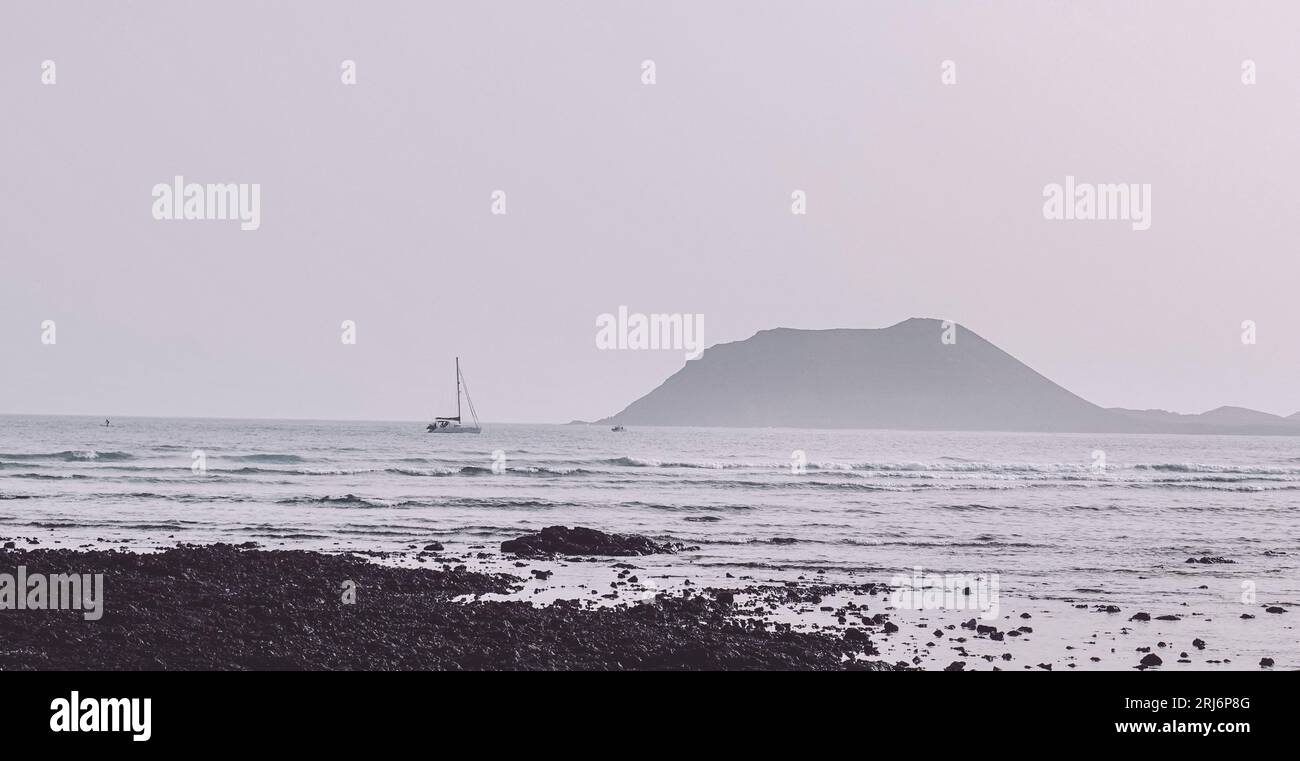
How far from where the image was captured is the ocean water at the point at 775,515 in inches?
1048

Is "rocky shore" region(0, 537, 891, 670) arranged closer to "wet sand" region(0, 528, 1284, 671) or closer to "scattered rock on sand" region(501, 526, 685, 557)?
"wet sand" region(0, 528, 1284, 671)

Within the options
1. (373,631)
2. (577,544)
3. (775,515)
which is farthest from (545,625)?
(775,515)

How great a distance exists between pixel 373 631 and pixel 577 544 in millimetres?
13491

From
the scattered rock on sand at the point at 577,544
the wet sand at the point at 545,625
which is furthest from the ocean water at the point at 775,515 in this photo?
the wet sand at the point at 545,625

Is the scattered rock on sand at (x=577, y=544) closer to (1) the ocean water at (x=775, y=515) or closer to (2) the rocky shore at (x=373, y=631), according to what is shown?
(1) the ocean water at (x=775, y=515)

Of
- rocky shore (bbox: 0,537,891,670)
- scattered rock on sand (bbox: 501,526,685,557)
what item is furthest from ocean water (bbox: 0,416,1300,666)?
rocky shore (bbox: 0,537,891,670)

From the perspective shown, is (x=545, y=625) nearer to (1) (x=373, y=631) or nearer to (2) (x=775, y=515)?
(1) (x=373, y=631)

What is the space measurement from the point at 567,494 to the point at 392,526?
17.2 meters

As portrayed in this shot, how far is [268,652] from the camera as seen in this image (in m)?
14.8

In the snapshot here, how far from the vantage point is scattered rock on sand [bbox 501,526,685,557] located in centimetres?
2911

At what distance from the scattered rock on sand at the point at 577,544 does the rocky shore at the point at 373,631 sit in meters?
7.00

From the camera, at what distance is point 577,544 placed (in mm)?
29766

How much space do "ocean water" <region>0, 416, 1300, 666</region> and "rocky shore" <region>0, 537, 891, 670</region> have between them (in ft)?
22.5
